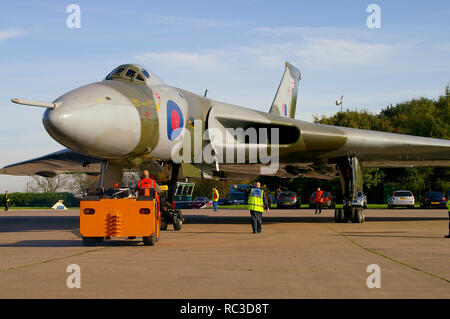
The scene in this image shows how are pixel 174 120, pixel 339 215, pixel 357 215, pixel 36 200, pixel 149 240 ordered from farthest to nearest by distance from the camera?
1. pixel 36 200
2. pixel 339 215
3. pixel 357 215
4. pixel 174 120
5. pixel 149 240

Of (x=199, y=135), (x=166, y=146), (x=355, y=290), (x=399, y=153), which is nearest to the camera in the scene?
(x=355, y=290)

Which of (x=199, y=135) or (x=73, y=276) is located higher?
(x=199, y=135)

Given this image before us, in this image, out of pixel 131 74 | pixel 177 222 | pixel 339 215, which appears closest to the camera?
pixel 131 74

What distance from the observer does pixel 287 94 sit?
26.2 meters

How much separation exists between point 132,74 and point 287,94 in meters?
13.1

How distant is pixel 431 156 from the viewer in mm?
21281

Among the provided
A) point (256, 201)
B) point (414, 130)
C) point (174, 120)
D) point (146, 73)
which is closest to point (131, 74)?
point (146, 73)

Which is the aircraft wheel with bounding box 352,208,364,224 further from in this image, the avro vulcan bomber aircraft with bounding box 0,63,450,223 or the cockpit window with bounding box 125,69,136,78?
the cockpit window with bounding box 125,69,136,78

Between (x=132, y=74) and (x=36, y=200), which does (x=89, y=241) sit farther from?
(x=36, y=200)

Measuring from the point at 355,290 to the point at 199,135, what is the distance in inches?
405

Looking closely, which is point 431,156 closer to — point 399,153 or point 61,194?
point 399,153

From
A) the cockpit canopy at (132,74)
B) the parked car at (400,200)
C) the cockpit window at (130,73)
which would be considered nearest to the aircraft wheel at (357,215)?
the cockpit canopy at (132,74)
